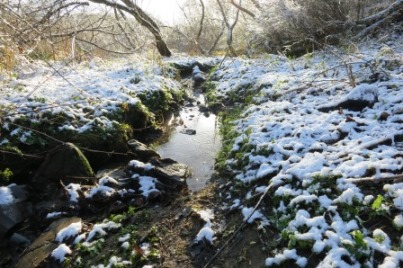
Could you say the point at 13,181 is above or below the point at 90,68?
below

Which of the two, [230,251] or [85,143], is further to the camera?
[85,143]

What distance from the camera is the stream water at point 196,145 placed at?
5211 millimetres

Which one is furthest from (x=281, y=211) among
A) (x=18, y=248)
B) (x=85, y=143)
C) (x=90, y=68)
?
(x=90, y=68)

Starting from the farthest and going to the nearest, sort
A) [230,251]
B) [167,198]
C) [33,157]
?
[33,157] < [167,198] < [230,251]

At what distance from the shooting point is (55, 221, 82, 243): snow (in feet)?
12.1

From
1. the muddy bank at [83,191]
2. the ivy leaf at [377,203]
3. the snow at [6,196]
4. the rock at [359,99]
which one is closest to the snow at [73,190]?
the muddy bank at [83,191]

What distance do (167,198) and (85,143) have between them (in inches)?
71.7

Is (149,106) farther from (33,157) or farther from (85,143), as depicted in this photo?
(33,157)

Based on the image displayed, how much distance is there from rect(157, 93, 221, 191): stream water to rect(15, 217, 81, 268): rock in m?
1.72

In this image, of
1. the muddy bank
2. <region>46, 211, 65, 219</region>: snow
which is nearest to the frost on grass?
the muddy bank

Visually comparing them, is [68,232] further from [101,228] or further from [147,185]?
[147,185]

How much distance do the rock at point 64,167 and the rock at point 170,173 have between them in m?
0.92

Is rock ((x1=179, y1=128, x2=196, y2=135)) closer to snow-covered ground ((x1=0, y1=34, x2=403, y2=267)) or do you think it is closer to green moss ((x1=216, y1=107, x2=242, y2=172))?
green moss ((x1=216, y1=107, x2=242, y2=172))

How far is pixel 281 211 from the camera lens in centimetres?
340
